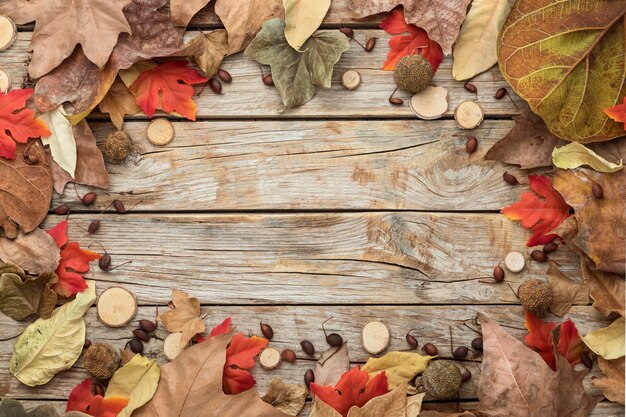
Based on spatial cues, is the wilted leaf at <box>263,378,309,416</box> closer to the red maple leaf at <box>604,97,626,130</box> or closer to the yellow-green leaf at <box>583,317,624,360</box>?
the yellow-green leaf at <box>583,317,624,360</box>

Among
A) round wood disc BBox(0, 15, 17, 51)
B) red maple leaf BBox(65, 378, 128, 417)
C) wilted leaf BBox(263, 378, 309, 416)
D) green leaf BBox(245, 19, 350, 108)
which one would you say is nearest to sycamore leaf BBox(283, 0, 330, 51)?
green leaf BBox(245, 19, 350, 108)

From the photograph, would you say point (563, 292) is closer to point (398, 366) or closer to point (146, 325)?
point (398, 366)

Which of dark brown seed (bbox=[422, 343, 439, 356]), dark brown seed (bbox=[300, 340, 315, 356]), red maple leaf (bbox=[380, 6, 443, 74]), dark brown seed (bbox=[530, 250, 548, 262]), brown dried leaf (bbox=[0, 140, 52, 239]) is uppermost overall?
red maple leaf (bbox=[380, 6, 443, 74])

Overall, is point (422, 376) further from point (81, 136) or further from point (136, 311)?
point (81, 136)

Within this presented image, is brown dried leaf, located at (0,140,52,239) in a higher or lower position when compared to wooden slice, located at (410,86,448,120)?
lower

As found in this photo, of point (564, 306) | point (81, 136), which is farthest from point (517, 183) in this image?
point (81, 136)

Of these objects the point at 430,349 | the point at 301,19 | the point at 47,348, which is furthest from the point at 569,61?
the point at 47,348

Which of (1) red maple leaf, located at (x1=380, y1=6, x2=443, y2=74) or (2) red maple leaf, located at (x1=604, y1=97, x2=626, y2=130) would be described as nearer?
(2) red maple leaf, located at (x1=604, y1=97, x2=626, y2=130)
